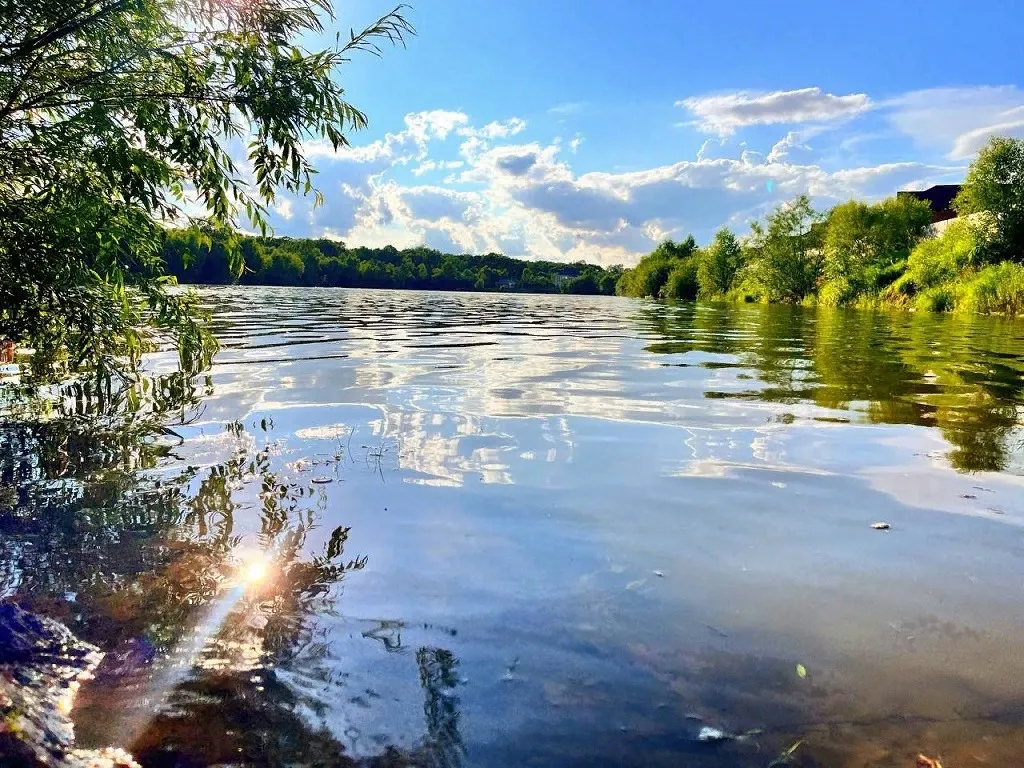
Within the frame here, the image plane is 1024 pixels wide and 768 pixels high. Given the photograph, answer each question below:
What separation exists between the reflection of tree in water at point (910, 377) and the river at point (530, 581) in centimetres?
16

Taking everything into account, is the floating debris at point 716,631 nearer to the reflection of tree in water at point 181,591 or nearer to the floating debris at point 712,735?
the floating debris at point 712,735

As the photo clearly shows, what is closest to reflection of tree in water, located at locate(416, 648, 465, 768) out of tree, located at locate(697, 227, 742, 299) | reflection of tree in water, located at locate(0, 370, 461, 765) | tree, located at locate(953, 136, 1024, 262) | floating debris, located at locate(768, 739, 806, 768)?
reflection of tree in water, located at locate(0, 370, 461, 765)

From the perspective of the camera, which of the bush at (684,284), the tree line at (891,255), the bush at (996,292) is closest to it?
the bush at (996,292)

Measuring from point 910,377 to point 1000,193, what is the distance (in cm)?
5255

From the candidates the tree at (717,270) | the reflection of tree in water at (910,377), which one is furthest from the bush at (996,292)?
the tree at (717,270)

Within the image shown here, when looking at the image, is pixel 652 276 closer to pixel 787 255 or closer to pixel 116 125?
pixel 787 255

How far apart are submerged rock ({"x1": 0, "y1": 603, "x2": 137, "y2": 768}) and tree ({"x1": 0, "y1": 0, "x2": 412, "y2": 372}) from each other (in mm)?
4410

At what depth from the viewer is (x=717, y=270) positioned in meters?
104

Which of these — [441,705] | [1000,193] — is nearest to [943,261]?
[1000,193]

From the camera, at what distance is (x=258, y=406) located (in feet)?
32.3

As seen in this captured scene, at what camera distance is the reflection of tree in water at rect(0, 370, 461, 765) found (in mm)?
2652

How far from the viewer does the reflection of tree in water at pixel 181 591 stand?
8.70 ft

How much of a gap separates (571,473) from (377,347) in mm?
13429

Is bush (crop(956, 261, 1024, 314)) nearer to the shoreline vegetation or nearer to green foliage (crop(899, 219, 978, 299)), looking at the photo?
the shoreline vegetation
